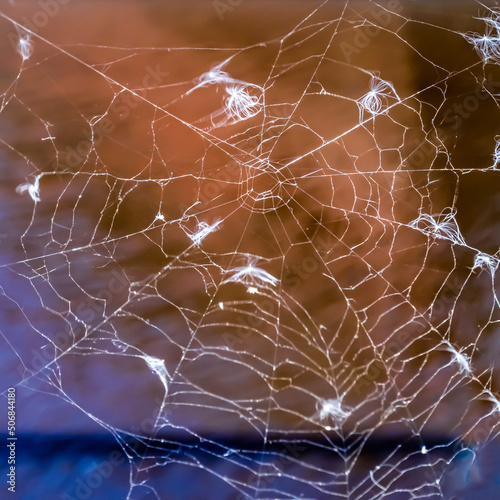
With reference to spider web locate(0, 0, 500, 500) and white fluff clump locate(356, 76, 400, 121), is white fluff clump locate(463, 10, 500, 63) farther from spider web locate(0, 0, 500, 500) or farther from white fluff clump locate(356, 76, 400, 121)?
white fluff clump locate(356, 76, 400, 121)

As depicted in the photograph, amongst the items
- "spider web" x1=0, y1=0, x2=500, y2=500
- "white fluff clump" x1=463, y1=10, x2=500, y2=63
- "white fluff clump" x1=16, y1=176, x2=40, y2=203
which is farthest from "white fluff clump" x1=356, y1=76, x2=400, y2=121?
"white fluff clump" x1=16, y1=176, x2=40, y2=203

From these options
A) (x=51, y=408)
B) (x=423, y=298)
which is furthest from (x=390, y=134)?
(x=51, y=408)

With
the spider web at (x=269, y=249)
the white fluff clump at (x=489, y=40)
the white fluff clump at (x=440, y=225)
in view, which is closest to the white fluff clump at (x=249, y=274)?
the spider web at (x=269, y=249)

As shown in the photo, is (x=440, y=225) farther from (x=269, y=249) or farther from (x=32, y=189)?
(x=32, y=189)

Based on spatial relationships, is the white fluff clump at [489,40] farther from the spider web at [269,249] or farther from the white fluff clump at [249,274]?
the white fluff clump at [249,274]

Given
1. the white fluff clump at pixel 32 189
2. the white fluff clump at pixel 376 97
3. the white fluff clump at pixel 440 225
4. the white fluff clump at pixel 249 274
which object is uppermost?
the white fluff clump at pixel 376 97

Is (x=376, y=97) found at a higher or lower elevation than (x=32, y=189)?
higher

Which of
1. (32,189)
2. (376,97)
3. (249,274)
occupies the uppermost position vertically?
(376,97)

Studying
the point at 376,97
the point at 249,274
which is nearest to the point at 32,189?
the point at 249,274

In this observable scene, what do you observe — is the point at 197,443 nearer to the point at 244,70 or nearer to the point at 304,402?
the point at 304,402
